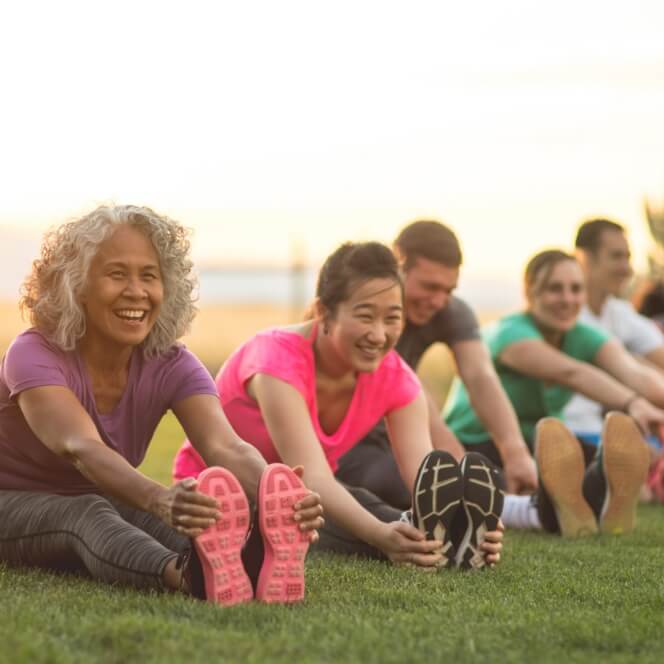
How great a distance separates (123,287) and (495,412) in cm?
275

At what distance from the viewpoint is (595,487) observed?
5.73 meters

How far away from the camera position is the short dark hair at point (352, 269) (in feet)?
14.5

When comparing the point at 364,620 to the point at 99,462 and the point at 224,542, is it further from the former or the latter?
the point at 99,462

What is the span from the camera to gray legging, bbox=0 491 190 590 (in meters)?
3.54

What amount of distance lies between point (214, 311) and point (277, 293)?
2.94 feet

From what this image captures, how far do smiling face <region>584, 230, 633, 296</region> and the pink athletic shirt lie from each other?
3.20 metres

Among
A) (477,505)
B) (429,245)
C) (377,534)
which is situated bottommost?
(377,534)

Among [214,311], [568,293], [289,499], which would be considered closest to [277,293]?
[214,311]

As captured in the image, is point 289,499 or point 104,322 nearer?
point 289,499

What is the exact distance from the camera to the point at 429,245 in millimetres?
5621

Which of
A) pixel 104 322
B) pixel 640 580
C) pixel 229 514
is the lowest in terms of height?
pixel 640 580

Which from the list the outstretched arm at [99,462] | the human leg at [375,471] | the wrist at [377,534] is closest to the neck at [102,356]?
the outstretched arm at [99,462]

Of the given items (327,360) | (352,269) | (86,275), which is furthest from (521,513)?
(86,275)

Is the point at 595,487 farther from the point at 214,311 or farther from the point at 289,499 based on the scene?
the point at 214,311
